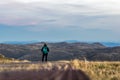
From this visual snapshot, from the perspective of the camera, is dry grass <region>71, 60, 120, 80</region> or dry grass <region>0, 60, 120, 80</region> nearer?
dry grass <region>0, 60, 120, 80</region>

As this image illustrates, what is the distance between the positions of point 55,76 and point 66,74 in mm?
1023

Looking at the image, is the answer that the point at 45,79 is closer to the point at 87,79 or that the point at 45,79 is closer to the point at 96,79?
the point at 87,79

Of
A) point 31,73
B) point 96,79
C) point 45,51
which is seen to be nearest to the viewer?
point 31,73

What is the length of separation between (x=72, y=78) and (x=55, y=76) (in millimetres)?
843

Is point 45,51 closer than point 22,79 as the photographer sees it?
No

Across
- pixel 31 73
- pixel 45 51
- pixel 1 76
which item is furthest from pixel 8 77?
pixel 45 51

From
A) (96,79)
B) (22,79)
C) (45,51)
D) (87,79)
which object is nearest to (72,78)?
(87,79)

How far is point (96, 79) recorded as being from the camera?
21297 millimetres

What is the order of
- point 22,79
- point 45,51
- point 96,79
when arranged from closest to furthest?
point 22,79 → point 96,79 → point 45,51

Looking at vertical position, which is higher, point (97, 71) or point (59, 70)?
point (59, 70)

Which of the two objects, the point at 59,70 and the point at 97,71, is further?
the point at 97,71

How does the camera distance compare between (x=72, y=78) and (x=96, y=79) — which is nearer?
(x=72, y=78)

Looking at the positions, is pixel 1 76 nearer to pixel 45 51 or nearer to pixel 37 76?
pixel 37 76

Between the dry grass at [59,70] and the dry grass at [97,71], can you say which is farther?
the dry grass at [97,71]
